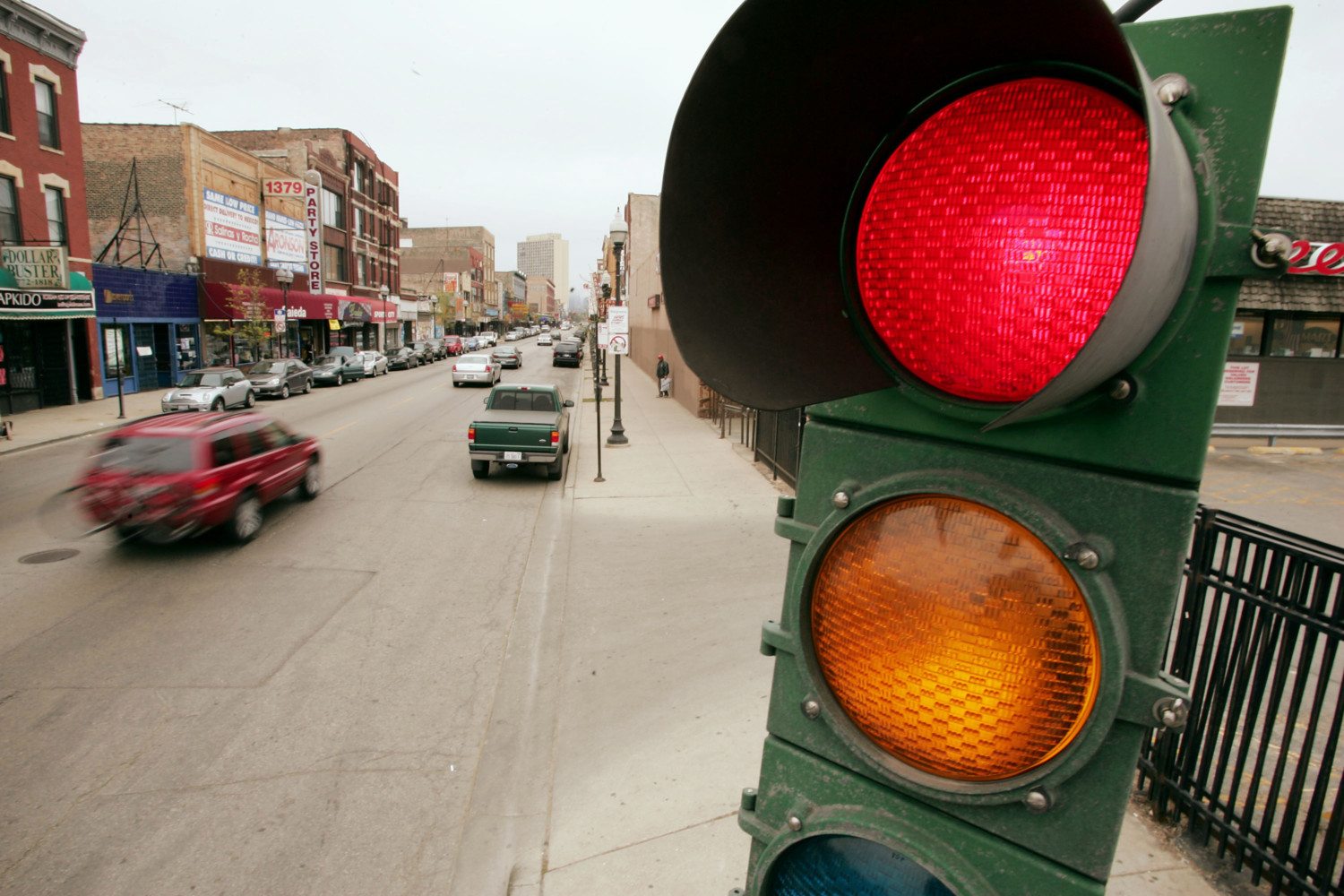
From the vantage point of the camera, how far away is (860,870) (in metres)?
1.23

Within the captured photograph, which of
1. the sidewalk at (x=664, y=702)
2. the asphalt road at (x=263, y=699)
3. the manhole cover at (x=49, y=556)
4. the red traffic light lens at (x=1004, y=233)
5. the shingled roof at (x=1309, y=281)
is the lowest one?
the manhole cover at (x=49, y=556)

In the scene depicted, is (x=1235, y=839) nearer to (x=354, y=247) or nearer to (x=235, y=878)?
(x=235, y=878)

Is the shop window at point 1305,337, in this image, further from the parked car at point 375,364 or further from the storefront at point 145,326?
the parked car at point 375,364

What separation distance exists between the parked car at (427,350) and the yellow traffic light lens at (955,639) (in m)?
52.0

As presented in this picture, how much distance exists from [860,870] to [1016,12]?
1249 millimetres

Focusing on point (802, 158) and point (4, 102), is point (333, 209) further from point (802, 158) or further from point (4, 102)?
point (802, 158)

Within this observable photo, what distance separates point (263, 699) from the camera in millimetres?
6262

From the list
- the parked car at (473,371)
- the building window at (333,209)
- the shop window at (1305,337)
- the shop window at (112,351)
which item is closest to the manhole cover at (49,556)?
the shop window at (112,351)

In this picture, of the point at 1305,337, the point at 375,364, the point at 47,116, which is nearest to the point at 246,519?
the point at 47,116

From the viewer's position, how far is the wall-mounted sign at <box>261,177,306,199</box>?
3825cm

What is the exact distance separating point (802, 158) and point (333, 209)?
188 ft

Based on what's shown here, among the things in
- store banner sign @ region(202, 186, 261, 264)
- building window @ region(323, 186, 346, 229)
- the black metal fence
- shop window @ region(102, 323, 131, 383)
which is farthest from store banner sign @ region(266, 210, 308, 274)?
the black metal fence

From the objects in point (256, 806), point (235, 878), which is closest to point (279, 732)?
point (256, 806)

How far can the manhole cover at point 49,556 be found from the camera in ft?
30.6
